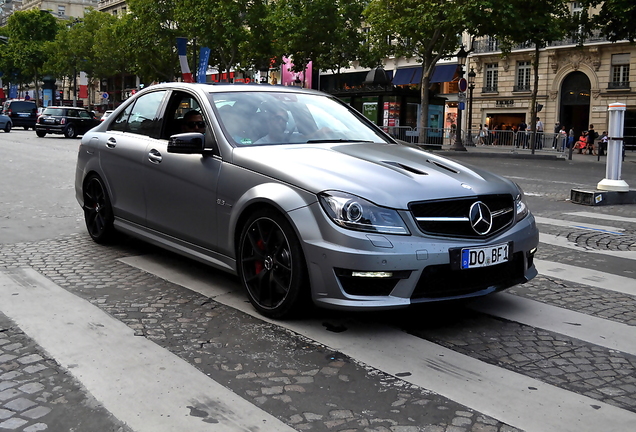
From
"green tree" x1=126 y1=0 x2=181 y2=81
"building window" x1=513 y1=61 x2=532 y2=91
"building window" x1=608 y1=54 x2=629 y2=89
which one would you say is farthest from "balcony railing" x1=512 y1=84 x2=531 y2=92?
"green tree" x1=126 y1=0 x2=181 y2=81

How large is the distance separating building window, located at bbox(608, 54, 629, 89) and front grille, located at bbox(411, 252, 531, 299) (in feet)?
130

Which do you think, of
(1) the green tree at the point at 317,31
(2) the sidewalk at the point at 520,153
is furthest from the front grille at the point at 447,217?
(1) the green tree at the point at 317,31

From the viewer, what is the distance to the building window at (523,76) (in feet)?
147

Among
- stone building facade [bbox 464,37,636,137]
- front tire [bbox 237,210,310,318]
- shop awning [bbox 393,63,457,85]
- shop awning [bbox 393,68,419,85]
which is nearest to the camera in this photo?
front tire [bbox 237,210,310,318]

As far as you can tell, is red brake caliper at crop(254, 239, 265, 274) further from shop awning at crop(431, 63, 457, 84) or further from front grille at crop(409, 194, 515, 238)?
shop awning at crop(431, 63, 457, 84)

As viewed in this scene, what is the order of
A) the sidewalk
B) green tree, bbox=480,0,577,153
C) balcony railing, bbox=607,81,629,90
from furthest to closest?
balcony railing, bbox=607,81,629,90 < green tree, bbox=480,0,577,153 < the sidewalk

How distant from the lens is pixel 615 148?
36.4 ft

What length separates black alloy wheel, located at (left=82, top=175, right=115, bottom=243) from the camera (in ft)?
20.6

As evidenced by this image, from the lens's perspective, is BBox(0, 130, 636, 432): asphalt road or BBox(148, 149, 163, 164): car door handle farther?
BBox(148, 149, 163, 164): car door handle

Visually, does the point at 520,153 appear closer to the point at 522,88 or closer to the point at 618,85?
the point at 618,85

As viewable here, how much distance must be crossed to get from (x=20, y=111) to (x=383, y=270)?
147ft

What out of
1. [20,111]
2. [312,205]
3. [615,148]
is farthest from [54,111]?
[312,205]

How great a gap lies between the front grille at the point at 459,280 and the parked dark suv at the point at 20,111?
44.3 metres

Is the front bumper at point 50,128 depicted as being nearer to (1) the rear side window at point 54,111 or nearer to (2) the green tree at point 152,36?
(1) the rear side window at point 54,111
